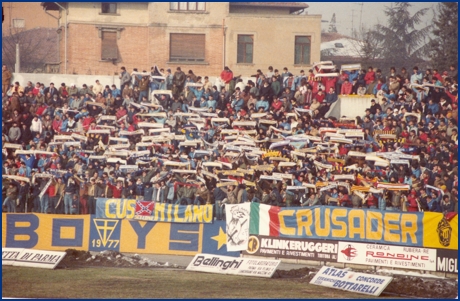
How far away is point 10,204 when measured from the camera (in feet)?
71.1

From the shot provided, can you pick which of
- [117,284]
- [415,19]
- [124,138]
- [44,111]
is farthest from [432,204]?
[44,111]

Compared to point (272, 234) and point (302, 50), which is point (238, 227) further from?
point (302, 50)

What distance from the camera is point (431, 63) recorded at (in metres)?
22.9

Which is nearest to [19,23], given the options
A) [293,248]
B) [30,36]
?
[30,36]

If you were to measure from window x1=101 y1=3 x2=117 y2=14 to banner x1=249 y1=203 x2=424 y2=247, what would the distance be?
8.32 m

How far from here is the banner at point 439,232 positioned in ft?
55.1

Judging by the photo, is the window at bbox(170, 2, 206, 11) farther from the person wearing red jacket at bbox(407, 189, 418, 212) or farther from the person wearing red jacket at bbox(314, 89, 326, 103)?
the person wearing red jacket at bbox(407, 189, 418, 212)

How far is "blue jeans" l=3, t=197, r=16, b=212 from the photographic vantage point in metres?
21.6

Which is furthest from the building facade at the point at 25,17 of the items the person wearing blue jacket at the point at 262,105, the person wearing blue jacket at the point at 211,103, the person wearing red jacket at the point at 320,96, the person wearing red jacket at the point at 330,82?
the person wearing red jacket at the point at 330,82

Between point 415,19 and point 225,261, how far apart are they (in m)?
9.05

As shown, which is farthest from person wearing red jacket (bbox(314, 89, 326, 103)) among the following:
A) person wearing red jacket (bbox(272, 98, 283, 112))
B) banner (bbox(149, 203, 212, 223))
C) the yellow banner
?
the yellow banner

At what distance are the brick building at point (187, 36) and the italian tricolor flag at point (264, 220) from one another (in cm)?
585

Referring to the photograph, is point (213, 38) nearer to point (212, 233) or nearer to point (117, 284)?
point (212, 233)

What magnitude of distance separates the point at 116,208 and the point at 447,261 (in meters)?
8.68
